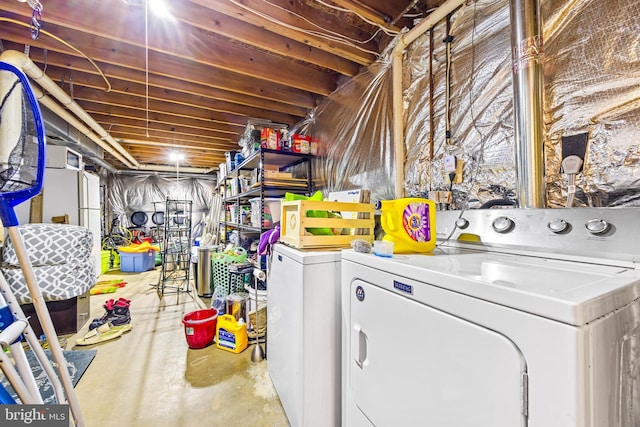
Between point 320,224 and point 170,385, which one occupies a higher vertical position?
point 320,224

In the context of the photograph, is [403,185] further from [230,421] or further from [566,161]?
[230,421]

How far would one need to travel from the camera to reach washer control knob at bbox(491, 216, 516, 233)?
1.00 m

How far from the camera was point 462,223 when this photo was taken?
1.19m

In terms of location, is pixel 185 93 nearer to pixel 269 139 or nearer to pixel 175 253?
pixel 269 139

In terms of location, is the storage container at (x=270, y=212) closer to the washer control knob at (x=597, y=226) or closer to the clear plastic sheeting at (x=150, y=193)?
the washer control knob at (x=597, y=226)

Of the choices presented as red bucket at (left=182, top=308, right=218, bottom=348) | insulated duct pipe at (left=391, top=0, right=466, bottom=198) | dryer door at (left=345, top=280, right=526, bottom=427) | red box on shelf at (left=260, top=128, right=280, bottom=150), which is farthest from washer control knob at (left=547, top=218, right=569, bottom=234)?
red bucket at (left=182, top=308, right=218, bottom=348)

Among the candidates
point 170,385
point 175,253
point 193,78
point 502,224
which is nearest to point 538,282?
point 502,224

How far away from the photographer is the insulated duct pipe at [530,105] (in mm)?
1016

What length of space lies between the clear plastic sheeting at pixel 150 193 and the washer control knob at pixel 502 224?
21.7ft

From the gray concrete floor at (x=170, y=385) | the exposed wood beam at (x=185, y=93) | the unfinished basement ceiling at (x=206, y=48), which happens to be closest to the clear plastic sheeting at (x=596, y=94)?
the unfinished basement ceiling at (x=206, y=48)

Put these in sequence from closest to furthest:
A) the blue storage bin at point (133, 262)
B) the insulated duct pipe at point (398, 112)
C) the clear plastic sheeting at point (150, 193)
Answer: the insulated duct pipe at point (398, 112) → the blue storage bin at point (133, 262) → the clear plastic sheeting at point (150, 193)

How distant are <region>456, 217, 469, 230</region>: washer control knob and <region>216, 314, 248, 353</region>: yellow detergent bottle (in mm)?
1819

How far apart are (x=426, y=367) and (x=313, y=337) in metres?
0.61

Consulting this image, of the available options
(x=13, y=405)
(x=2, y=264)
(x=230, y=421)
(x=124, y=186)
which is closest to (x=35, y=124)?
(x=13, y=405)
